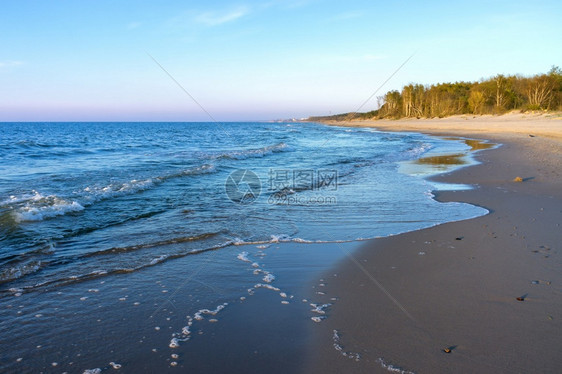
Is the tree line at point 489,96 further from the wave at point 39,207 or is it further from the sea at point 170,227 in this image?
the wave at point 39,207

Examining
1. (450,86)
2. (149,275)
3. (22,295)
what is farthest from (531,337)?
(450,86)

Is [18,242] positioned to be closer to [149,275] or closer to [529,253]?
[149,275]

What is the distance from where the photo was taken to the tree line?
46562mm

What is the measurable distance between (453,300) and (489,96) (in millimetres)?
62488

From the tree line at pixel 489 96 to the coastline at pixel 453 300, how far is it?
4773cm

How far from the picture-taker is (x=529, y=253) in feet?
15.7

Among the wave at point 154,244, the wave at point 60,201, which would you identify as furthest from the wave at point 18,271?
the wave at point 60,201

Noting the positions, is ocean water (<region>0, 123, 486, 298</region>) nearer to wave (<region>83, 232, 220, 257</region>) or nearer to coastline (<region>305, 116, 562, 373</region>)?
wave (<region>83, 232, 220, 257</region>)

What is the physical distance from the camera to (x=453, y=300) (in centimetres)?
362

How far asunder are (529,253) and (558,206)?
10.8 ft

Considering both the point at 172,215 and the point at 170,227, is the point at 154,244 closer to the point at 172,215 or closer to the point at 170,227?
the point at 170,227

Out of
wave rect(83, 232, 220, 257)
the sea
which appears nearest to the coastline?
the sea

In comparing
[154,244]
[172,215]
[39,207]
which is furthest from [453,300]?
[39,207]

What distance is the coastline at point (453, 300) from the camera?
8.93ft
